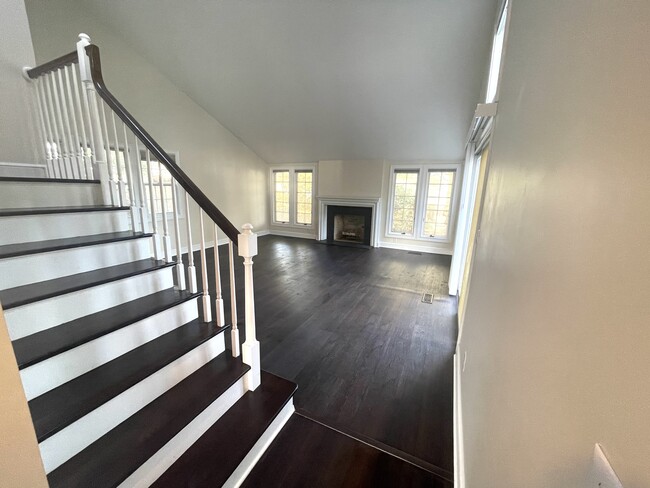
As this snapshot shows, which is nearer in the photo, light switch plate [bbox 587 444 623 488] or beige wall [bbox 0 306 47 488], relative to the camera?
light switch plate [bbox 587 444 623 488]

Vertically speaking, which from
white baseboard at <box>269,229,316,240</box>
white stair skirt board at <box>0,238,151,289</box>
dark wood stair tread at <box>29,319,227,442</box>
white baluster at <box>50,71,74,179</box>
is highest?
white baluster at <box>50,71,74,179</box>

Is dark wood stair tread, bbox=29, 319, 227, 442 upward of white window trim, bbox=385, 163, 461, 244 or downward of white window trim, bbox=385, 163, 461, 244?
downward

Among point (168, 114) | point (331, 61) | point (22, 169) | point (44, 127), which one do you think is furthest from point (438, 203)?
point (22, 169)

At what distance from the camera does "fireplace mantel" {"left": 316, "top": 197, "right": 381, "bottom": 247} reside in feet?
19.8

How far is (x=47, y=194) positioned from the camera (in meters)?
1.83

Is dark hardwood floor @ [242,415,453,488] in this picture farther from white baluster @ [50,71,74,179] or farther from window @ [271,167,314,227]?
window @ [271,167,314,227]

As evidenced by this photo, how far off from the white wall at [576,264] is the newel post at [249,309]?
46.5 inches

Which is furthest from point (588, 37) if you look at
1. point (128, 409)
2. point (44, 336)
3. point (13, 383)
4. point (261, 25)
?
point (261, 25)

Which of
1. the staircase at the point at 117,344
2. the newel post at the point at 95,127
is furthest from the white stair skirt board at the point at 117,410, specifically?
the newel post at the point at 95,127

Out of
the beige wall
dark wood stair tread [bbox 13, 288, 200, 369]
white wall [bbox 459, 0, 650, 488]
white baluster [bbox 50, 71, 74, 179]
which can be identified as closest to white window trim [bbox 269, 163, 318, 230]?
white baluster [bbox 50, 71, 74, 179]

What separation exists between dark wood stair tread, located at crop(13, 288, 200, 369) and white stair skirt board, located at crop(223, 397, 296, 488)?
91 centimetres

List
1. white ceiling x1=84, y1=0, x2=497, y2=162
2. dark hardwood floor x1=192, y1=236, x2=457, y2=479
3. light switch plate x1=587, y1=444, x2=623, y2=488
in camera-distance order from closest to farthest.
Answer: light switch plate x1=587, y1=444, x2=623, y2=488
dark hardwood floor x1=192, y1=236, x2=457, y2=479
white ceiling x1=84, y1=0, x2=497, y2=162

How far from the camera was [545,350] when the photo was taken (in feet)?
1.75

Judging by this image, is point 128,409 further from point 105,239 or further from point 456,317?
point 456,317
